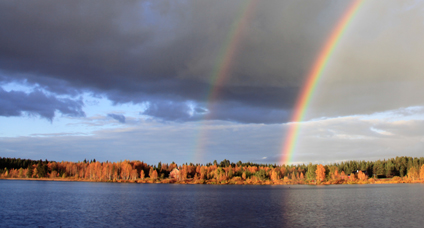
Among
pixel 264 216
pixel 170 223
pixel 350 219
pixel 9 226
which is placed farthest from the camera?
pixel 264 216

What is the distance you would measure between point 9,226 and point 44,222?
192 inches

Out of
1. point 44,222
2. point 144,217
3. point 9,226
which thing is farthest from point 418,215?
point 9,226

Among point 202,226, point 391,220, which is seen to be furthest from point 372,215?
point 202,226

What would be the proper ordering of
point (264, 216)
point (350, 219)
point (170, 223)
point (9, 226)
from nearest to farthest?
point (9, 226)
point (170, 223)
point (350, 219)
point (264, 216)

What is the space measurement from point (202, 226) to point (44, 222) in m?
25.1

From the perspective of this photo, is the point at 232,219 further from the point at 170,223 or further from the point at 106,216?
the point at 106,216

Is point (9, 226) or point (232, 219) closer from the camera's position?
point (9, 226)

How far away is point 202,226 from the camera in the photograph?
1807 inches

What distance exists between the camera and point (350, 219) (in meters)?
53.0

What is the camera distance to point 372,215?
58.1 meters

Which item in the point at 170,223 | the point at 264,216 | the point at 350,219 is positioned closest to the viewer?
the point at 170,223

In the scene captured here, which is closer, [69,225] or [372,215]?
[69,225]

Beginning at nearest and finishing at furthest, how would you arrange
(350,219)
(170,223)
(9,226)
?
(9,226), (170,223), (350,219)

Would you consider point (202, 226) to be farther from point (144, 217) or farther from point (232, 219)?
point (144, 217)
